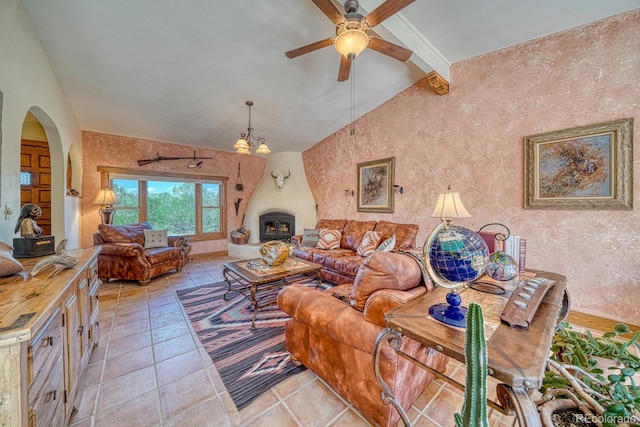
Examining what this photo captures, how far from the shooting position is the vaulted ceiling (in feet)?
7.88

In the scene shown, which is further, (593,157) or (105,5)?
(593,157)

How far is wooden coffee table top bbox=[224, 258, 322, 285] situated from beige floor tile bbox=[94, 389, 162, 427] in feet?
3.74

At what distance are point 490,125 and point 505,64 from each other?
2.57 ft

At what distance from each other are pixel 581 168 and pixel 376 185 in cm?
271

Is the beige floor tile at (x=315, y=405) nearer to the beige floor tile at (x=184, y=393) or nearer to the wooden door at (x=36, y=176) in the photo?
the beige floor tile at (x=184, y=393)

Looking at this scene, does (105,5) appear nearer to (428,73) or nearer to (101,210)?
(101,210)

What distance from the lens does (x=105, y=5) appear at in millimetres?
2234

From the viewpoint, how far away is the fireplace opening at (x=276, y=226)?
5918 millimetres

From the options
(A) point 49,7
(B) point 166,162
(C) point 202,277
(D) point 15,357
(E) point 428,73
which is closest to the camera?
(D) point 15,357

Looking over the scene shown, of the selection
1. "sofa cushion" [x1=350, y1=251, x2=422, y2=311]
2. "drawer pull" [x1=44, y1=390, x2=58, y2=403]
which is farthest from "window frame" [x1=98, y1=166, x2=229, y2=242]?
"sofa cushion" [x1=350, y1=251, x2=422, y2=311]

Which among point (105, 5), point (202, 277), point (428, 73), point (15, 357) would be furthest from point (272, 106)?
point (15, 357)

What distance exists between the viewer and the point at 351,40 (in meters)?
1.89

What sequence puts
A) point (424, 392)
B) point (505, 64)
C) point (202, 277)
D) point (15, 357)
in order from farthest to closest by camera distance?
point (202, 277), point (505, 64), point (424, 392), point (15, 357)

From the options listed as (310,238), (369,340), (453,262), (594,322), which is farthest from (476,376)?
(310,238)
